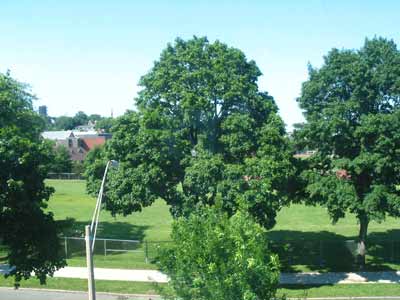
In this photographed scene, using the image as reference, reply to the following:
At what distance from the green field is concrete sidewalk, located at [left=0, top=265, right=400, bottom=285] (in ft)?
3.39

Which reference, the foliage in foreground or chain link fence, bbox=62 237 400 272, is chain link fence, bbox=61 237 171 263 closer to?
chain link fence, bbox=62 237 400 272

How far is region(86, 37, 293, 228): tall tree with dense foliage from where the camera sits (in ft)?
81.6

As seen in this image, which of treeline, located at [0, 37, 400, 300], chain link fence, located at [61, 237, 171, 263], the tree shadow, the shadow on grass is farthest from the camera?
the tree shadow

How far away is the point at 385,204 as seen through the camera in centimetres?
2609

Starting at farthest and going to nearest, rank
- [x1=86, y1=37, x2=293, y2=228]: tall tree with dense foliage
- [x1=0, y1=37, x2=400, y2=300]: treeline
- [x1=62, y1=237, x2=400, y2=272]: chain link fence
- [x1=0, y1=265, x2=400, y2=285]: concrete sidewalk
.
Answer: [x1=62, y1=237, x2=400, y2=272]: chain link fence, [x1=0, y1=265, x2=400, y2=285]: concrete sidewalk, [x1=0, y1=37, x2=400, y2=300]: treeline, [x1=86, y1=37, x2=293, y2=228]: tall tree with dense foliage

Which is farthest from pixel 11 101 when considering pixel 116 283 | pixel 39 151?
pixel 39 151

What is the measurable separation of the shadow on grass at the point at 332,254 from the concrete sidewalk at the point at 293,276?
1027mm

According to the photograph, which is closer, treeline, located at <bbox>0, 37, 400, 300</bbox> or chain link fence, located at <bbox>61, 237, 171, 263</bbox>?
treeline, located at <bbox>0, 37, 400, 300</bbox>

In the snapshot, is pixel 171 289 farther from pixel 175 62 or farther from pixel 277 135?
pixel 175 62

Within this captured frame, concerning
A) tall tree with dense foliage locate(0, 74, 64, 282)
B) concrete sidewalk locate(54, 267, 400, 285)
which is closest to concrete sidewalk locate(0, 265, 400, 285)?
concrete sidewalk locate(54, 267, 400, 285)

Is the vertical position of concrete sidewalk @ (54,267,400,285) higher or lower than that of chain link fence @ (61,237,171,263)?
lower

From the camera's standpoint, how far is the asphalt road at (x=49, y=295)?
23.7 meters

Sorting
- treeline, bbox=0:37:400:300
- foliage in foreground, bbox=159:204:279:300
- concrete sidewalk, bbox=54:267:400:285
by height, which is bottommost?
concrete sidewalk, bbox=54:267:400:285

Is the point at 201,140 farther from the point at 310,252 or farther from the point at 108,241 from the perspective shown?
the point at 108,241
